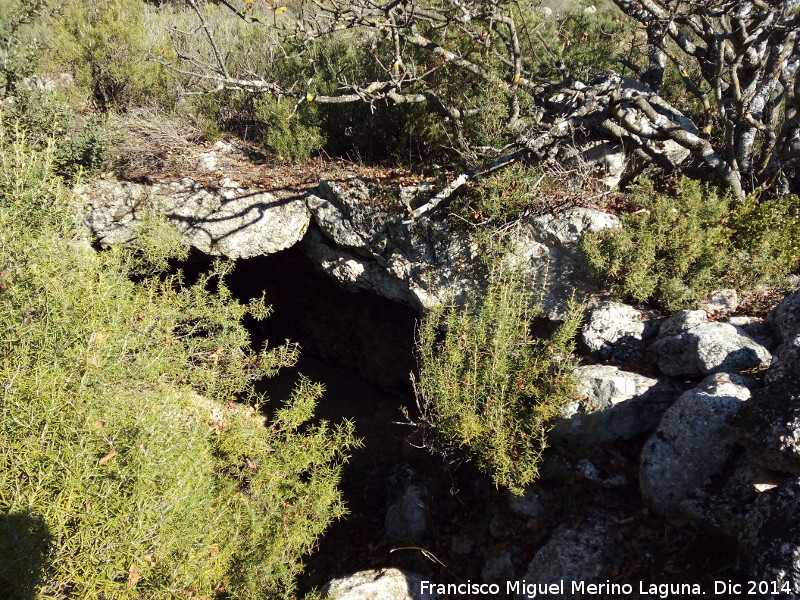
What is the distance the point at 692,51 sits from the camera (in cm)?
579

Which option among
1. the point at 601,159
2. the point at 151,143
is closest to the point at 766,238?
the point at 601,159

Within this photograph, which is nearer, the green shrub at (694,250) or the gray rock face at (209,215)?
the green shrub at (694,250)

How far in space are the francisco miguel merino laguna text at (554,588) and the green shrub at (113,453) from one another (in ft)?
3.64

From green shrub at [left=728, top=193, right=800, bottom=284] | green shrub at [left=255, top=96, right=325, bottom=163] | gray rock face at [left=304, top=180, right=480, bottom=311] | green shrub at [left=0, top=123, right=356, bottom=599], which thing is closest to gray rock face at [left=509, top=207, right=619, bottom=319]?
gray rock face at [left=304, top=180, right=480, bottom=311]

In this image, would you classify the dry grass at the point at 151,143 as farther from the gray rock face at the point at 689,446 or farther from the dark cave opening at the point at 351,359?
the gray rock face at the point at 689,446

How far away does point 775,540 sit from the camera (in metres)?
Result: 2.45

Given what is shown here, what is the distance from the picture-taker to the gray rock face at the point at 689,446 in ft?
Result: 10.8

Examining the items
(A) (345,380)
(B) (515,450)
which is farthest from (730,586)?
(A) (345,380)

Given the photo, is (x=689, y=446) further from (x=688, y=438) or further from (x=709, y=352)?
(x=709, y=352)

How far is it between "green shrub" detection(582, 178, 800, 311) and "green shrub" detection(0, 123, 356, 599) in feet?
9.45

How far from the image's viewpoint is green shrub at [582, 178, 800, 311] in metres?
4.75

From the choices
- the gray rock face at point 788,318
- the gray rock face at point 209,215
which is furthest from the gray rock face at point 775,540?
the gray rock face at point 209,215

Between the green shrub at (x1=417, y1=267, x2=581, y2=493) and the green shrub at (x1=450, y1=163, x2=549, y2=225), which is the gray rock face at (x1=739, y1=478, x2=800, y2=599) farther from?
the green shrub at (x1=450, y1=163, x2=549, y2=225)

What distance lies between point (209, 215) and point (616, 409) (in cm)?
494
